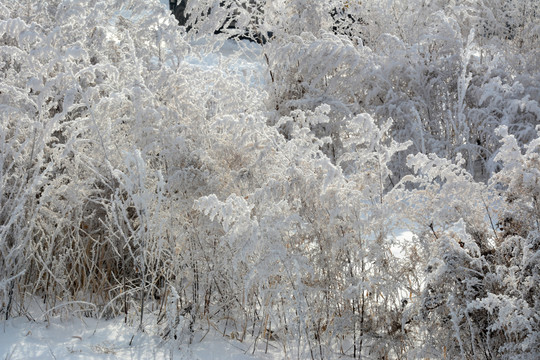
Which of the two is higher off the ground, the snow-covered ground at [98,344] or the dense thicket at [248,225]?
the dense thicket at [248,225]

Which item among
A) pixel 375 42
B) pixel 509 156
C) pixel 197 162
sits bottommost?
pixel 197 162

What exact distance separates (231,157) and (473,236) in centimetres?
100

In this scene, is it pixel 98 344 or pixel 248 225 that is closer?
pixel 248 225

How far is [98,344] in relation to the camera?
2240 mm

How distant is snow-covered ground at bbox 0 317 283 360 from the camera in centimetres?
215

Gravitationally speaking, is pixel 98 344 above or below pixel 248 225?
below

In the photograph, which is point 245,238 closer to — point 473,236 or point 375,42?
point 473,236

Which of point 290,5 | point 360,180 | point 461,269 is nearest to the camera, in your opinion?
point 461,269

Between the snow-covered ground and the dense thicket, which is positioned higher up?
the dense thicket

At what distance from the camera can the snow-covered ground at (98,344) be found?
2152 mm

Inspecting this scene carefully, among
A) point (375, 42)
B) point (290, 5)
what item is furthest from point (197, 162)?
point (375, 42)

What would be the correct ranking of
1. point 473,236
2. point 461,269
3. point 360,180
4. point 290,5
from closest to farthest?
point 461,269, point 473,236, point 360,180, point 290,5

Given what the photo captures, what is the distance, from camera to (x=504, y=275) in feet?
6.82

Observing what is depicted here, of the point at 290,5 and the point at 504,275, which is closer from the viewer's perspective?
the point at 504,275
